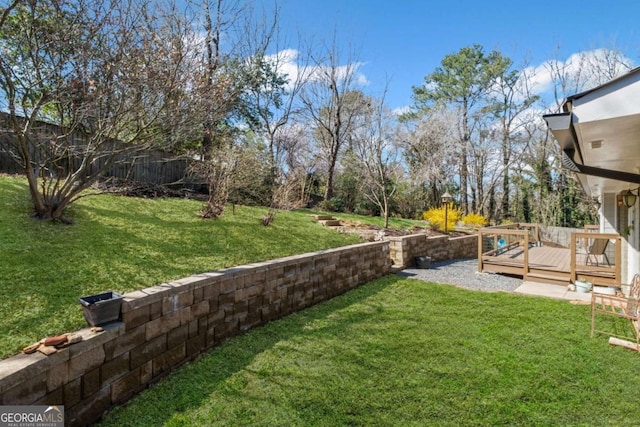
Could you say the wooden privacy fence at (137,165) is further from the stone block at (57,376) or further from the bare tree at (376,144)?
the bare tree at (376,144)

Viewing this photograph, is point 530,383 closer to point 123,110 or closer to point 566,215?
point 123,110

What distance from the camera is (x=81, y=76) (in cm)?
425

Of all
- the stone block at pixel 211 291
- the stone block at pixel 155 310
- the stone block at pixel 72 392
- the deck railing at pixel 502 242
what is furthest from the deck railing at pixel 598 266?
the stone block at pixel 72 392

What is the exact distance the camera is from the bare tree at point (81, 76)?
393cm

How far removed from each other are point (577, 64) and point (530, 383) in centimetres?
2047

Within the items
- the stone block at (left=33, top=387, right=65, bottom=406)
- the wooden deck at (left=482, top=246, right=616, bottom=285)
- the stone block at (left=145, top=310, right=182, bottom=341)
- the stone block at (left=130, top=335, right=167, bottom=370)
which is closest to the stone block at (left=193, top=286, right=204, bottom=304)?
the stone block at (left=145, top=310, right=182, bottom=341)

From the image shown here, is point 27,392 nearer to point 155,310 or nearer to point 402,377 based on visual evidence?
point 155,310

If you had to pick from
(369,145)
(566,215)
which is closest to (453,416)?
(369,145)

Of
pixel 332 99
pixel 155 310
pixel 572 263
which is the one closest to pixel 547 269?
pixel 572 263

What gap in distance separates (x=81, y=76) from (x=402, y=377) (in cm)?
534

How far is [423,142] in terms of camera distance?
21062 mm

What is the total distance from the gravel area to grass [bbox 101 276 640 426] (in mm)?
2277

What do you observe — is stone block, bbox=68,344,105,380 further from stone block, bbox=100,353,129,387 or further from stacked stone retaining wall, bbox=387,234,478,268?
stacked stone retaining wall, bbox=387,234,478,268

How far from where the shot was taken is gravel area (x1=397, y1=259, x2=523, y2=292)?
722cm
